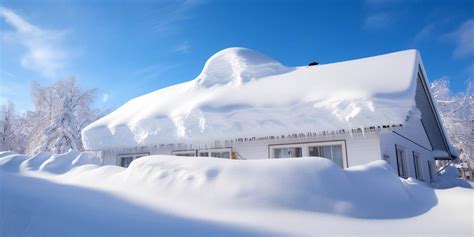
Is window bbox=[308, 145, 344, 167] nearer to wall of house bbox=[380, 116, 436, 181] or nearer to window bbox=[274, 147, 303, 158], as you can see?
window bbox=[274, 147, 303, 158]

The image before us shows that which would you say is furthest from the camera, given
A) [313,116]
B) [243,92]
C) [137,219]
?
[243,92]

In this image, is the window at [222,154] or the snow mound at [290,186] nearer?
the snow mound at [290,186]

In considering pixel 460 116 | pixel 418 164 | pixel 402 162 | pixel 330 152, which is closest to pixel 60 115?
pixel 330 152

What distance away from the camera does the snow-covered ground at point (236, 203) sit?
227 centimetres

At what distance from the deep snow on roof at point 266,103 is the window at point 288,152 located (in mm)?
816

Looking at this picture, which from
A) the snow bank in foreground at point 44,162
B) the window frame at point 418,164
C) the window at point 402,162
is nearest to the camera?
the snow bank in foreground at point 44,162

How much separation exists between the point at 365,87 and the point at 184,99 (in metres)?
6.05

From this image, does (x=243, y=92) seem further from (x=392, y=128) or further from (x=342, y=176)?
(x=342, y=176)

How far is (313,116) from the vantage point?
6824mm

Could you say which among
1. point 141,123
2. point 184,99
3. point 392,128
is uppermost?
point 184,99

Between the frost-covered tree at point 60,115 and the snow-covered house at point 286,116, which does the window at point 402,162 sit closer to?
the snow-covered house at point 286,116

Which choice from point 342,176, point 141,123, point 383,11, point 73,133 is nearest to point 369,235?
point 342,176

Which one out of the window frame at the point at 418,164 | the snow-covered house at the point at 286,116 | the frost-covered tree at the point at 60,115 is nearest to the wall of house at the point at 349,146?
the snow-covered house at the point at 286,116

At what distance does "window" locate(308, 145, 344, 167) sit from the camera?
721 centimetres
